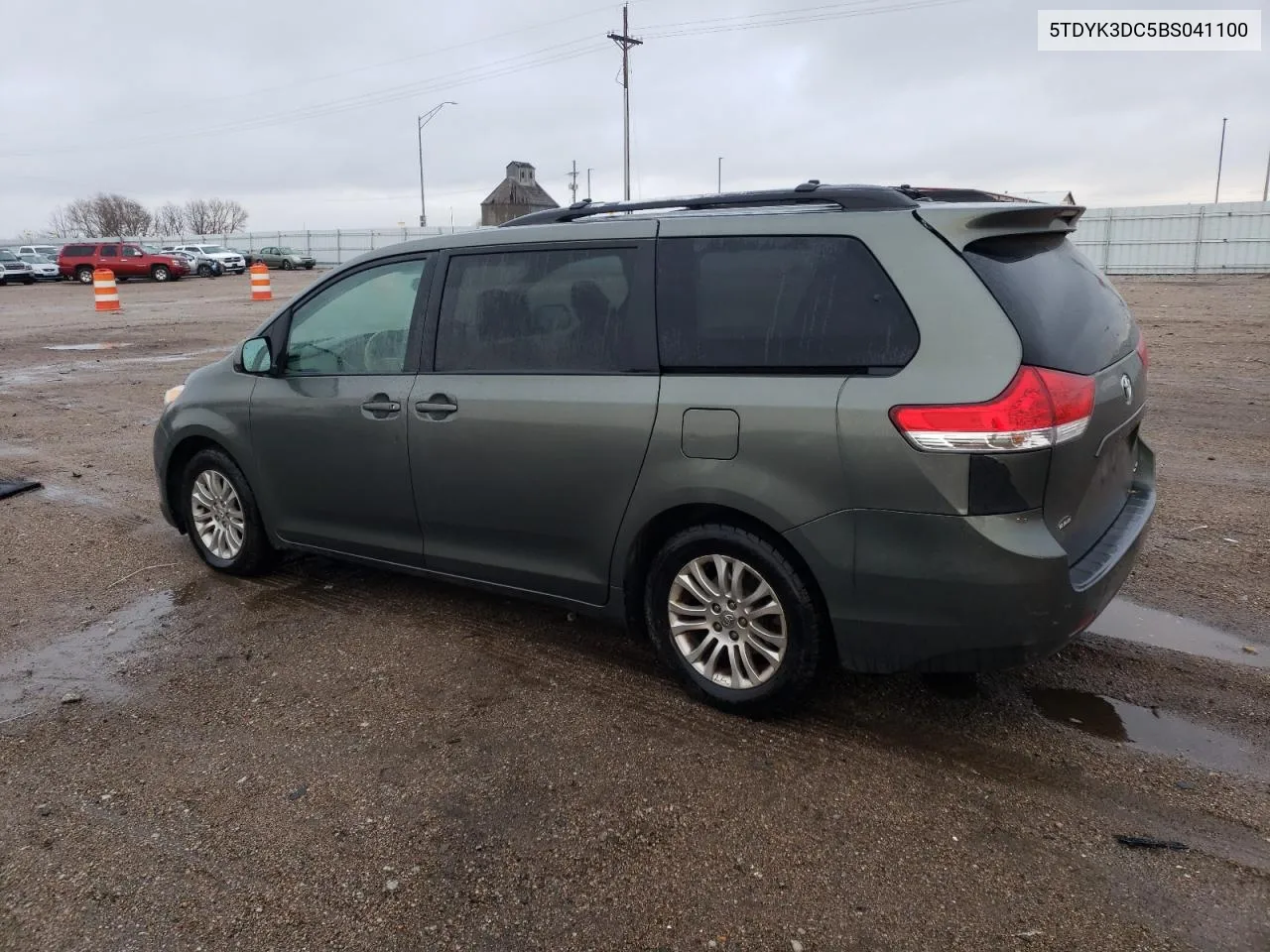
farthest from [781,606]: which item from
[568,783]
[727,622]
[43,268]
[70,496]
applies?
[43,268]

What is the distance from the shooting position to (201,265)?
46250 millimetres

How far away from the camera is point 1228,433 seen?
7863 mm

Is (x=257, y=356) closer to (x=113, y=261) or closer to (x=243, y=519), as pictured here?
(x=243, y=519)

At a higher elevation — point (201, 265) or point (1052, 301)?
point (201, 265)

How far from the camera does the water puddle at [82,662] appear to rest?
3.92 meters

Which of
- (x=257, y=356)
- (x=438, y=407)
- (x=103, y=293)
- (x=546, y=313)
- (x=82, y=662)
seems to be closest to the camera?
(x=546, y=313)

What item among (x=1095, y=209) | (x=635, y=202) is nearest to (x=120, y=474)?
(x=635, y=202)

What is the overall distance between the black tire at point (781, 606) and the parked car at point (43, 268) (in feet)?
157

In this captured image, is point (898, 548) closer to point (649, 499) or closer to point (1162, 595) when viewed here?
point (649, 499)

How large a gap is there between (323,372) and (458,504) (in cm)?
110

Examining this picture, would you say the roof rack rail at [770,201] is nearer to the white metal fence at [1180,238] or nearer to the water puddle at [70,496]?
the water puddle at [70,496]

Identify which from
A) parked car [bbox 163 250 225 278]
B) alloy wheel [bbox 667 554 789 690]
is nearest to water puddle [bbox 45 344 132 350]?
alloy wheel [bbox 667 554 789 690]

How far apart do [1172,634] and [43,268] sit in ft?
162

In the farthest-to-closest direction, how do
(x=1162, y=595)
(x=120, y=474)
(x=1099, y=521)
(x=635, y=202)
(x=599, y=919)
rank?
(x=120, y=474) < (x=1162, y=595) < (x=635, y=202) < (x=1099, y=521) < (x=599, y=919)
